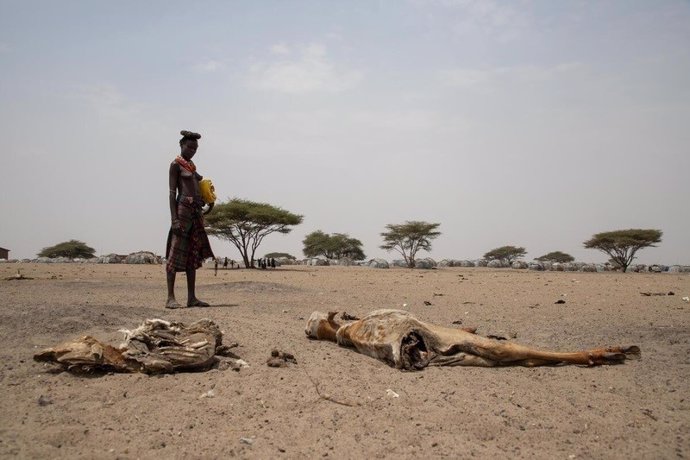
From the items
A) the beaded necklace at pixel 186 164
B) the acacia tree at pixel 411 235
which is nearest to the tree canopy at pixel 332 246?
the acacia tree at pixel 411 235

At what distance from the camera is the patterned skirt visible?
7.34m

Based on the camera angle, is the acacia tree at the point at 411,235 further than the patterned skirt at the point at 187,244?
Yes

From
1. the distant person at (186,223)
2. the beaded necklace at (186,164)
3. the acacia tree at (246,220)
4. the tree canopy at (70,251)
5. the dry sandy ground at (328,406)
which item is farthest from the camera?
the tree canopy at (70,251)

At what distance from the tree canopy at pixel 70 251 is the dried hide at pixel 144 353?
5813 cm

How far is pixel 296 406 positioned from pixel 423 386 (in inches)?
41.0

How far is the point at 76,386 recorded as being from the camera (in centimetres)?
345

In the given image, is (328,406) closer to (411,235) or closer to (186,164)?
(186,164)

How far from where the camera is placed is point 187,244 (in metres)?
7.45

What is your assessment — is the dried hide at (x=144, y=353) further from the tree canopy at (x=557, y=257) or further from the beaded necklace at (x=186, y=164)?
the tree canopy at (x=557, y=257)

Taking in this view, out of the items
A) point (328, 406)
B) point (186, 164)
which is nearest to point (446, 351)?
point (328, 406)

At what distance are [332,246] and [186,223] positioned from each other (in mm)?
55281

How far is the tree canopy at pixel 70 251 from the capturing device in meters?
54.8

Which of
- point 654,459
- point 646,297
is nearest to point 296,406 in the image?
point 654,459

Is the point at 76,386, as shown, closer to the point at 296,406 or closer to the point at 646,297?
the point at 296,406
